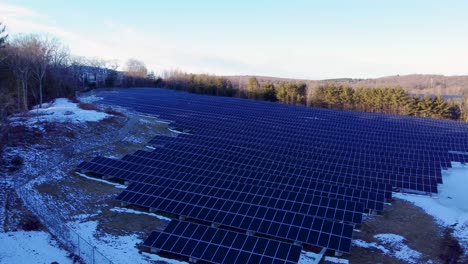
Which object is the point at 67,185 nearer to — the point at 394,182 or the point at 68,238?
the point at 68,238

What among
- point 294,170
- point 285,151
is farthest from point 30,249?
point 285,151

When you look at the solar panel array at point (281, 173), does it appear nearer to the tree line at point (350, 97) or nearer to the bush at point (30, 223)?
the bush at point (30, 223)

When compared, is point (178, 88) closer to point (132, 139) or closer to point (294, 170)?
point (132, 139)

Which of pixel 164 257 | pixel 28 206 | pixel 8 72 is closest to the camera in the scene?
pixel 164 257

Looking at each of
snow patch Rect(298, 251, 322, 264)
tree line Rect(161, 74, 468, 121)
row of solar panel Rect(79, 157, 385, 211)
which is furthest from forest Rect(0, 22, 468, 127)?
snow patch Rect(298, 251, 322, 264)

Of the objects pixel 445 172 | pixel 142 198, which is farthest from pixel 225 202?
pixel 445 172

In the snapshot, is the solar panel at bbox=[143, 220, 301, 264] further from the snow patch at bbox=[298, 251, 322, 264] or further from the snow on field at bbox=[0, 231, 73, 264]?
the snow on field at bbox=[0, 231, 73, 264]
